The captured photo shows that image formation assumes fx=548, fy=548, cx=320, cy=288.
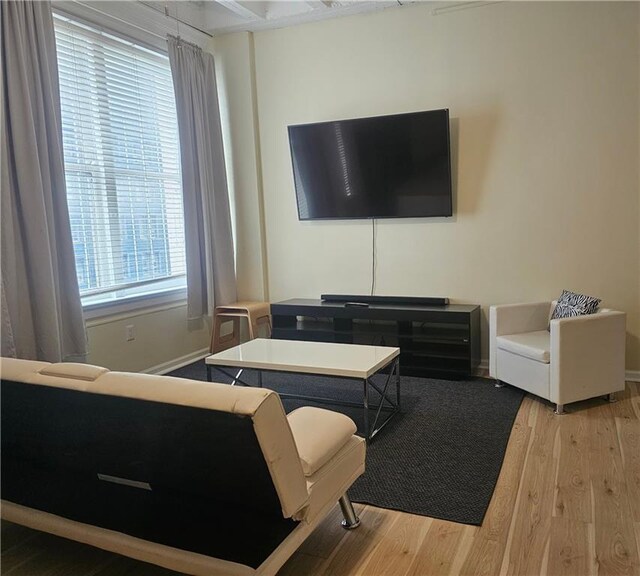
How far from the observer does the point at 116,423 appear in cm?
165

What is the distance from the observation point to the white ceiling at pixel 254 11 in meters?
4.45

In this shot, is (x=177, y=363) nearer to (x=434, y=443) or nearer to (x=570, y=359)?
(x=434, y=443)

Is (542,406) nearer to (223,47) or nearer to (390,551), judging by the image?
(390,551)

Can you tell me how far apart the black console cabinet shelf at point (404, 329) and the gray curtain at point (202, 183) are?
0.67 m

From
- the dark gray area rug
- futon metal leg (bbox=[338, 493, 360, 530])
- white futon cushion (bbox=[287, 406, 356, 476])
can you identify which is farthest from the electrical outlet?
futon metal leg (bbox=[338, 493, 360, 530])

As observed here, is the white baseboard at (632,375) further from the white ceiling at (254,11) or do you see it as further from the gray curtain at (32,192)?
the gray curtain at (32,192)

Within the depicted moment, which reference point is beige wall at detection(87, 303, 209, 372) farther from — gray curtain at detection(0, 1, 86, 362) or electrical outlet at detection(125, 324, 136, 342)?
gray curtain at detection(0, 1, 86, 362)

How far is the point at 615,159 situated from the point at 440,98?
1.39m

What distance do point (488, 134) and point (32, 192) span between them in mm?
3262

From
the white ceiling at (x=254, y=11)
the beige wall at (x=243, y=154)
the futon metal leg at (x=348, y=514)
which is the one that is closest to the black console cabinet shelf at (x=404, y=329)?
the beige wall at (x=243, y=154)

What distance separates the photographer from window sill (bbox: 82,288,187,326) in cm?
396

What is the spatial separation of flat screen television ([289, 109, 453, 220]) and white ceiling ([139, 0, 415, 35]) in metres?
0.91

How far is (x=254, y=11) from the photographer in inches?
182

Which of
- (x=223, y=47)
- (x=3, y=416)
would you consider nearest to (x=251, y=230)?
(x=223, y=47)
